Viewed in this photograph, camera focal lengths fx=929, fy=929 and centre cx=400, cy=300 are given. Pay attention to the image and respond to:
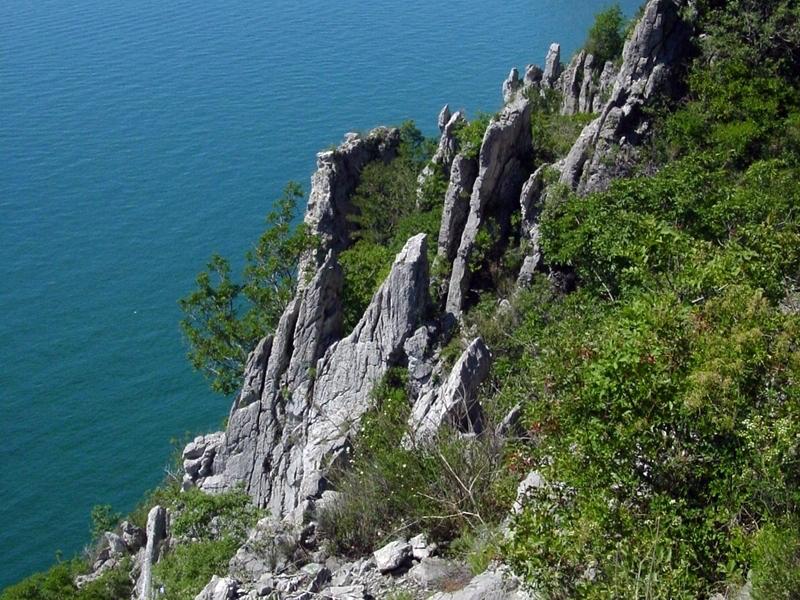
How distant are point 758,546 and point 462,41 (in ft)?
271

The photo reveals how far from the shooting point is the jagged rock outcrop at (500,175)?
32.7 meters

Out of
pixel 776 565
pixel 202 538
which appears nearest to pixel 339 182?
pixel 202 538

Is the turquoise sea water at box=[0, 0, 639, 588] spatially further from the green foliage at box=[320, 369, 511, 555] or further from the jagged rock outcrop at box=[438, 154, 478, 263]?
the green foliage at box=[320, 369, 511, 555]

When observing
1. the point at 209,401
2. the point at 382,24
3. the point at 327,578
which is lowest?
the point at 209,401

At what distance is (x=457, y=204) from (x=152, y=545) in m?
15.7

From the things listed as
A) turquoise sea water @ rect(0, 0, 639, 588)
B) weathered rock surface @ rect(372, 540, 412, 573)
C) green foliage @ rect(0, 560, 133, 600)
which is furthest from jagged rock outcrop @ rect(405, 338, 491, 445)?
turquoise sea water @ rect(0, 0, 639, 588)

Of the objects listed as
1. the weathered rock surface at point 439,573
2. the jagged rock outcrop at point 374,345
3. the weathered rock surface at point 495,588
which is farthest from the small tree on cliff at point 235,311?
the weathered rock surface at point 495,588

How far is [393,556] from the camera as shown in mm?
15961

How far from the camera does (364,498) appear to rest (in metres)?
18.4

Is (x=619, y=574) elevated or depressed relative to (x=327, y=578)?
elevated

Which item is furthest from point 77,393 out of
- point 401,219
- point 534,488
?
point 534,488

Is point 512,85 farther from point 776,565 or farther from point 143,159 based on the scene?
point 776,565

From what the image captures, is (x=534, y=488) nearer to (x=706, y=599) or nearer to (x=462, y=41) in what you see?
(x=706, y=599)

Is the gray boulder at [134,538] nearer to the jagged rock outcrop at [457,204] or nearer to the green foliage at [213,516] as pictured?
the green foliage at [213,516]
